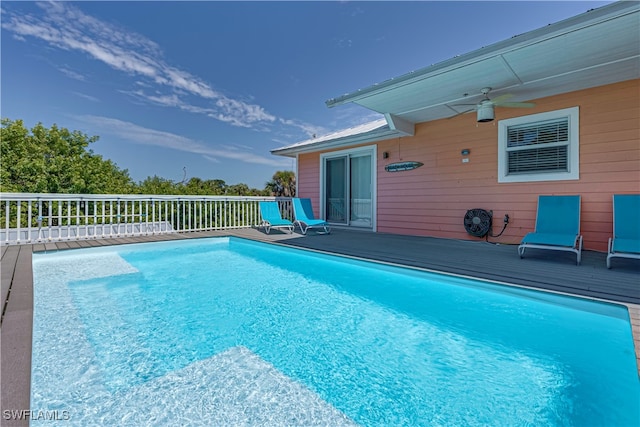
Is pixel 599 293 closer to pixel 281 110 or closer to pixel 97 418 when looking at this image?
pixel 97 418

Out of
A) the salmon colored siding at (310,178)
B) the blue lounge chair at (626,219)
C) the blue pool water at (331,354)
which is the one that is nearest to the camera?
the blue pool water at (331,354)

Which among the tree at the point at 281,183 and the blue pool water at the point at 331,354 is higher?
the tree at the point at 281,183

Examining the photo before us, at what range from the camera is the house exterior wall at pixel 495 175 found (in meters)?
4.48

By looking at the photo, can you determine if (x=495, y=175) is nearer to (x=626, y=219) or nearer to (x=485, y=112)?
(x=485, y=112)

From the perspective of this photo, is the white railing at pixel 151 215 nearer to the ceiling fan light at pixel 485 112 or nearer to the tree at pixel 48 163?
the ceiling fan light at pixel 485 112

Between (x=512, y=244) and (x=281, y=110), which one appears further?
(x=281, y=110)

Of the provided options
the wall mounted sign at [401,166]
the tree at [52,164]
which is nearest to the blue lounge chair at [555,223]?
the wall mounted sign at [401,166]

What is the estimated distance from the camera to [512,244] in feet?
17.8

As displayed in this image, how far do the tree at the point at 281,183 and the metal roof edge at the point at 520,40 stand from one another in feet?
39.3

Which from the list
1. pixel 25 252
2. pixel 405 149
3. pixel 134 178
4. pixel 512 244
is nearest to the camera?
pixel 25 252

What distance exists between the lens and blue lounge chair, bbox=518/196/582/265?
13.7 feet

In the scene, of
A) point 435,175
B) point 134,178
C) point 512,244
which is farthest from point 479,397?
point 134,178

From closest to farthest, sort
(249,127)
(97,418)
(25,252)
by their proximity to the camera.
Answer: (97,418) → (25,252) → (249,127)

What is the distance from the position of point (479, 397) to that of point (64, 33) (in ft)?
46.4
